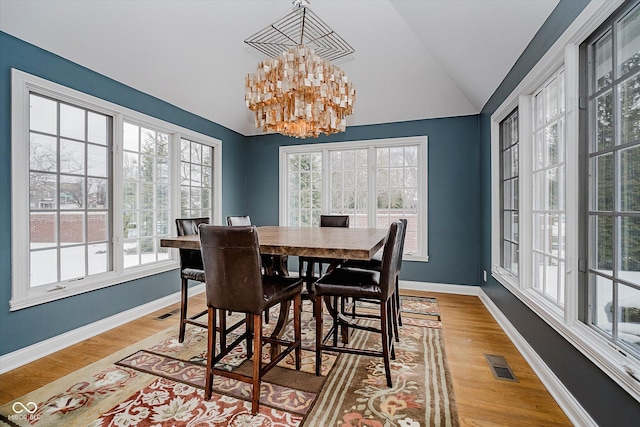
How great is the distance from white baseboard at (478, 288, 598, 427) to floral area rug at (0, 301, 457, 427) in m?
0.58

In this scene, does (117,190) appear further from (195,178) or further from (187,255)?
(195,178)

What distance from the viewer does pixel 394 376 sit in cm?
203

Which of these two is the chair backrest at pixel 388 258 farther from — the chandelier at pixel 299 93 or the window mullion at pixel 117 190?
the window mullion at pixel 117 190

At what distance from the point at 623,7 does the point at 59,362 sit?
395cm

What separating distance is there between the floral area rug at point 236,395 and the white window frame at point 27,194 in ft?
2.48

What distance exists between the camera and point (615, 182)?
55.7 inches

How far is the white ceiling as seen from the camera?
2.25 metres

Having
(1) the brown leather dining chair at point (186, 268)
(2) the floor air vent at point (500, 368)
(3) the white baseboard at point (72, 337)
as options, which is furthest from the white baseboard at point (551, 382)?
(3) the white baseboard at point (72, 337)

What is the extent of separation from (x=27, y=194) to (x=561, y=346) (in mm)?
3767

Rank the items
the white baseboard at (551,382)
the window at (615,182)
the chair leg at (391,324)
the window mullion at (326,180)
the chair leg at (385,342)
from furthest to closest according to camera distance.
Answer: the window mullion at (326,180)
the chair leg at (391,324)
the chair leg at (385,342)
the white baseboard at (551,382)
the window at (615,182)

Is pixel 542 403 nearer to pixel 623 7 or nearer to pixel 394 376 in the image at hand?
→ pixel 394 376

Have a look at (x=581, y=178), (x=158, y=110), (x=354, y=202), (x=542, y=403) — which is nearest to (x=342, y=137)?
(x=354, y=202)

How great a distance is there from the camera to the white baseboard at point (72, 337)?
2.21 meters

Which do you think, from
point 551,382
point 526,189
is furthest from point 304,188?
point 551,382
